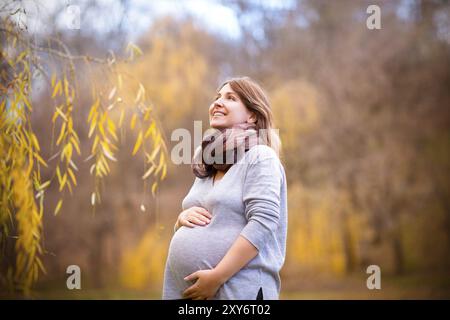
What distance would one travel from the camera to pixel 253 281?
1.61m

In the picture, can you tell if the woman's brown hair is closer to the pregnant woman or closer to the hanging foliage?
the pregnant woman

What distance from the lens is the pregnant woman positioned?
1.59 metres

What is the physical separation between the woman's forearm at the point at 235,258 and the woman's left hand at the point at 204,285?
0.06 ft

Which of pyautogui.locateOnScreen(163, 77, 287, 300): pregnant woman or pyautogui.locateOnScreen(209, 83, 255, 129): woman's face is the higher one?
pyautogui.locateOnScreen(209, 83, 255, 129): woman's face

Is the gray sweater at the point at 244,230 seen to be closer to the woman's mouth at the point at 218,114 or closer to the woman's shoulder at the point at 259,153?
the woman's shoulder at the point at 259,153

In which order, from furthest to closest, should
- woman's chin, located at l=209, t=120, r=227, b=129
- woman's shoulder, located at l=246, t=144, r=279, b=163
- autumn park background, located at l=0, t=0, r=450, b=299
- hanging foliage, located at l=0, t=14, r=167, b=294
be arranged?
autumn park background, located at l=0, t=0, r=450, b=299
hanging foliage, located at l=0, t=14, r=167, b=294
woman's chin, located at l=209, t=120, r=227, b=129
woman's shoulder, located at l=246, t=144, r=279, b=163

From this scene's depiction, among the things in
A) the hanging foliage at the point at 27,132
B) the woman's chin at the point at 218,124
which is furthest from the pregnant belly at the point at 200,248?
the hanging foliage at the point at 27,132

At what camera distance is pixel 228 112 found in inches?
72.6

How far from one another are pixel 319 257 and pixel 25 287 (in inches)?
255

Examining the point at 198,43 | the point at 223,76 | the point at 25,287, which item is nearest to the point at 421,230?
the point at 223,76

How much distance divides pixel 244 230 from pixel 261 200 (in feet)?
0.36

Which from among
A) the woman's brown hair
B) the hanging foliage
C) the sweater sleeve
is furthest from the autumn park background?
the sweater sleeve

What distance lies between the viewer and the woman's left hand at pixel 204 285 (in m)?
1.59
